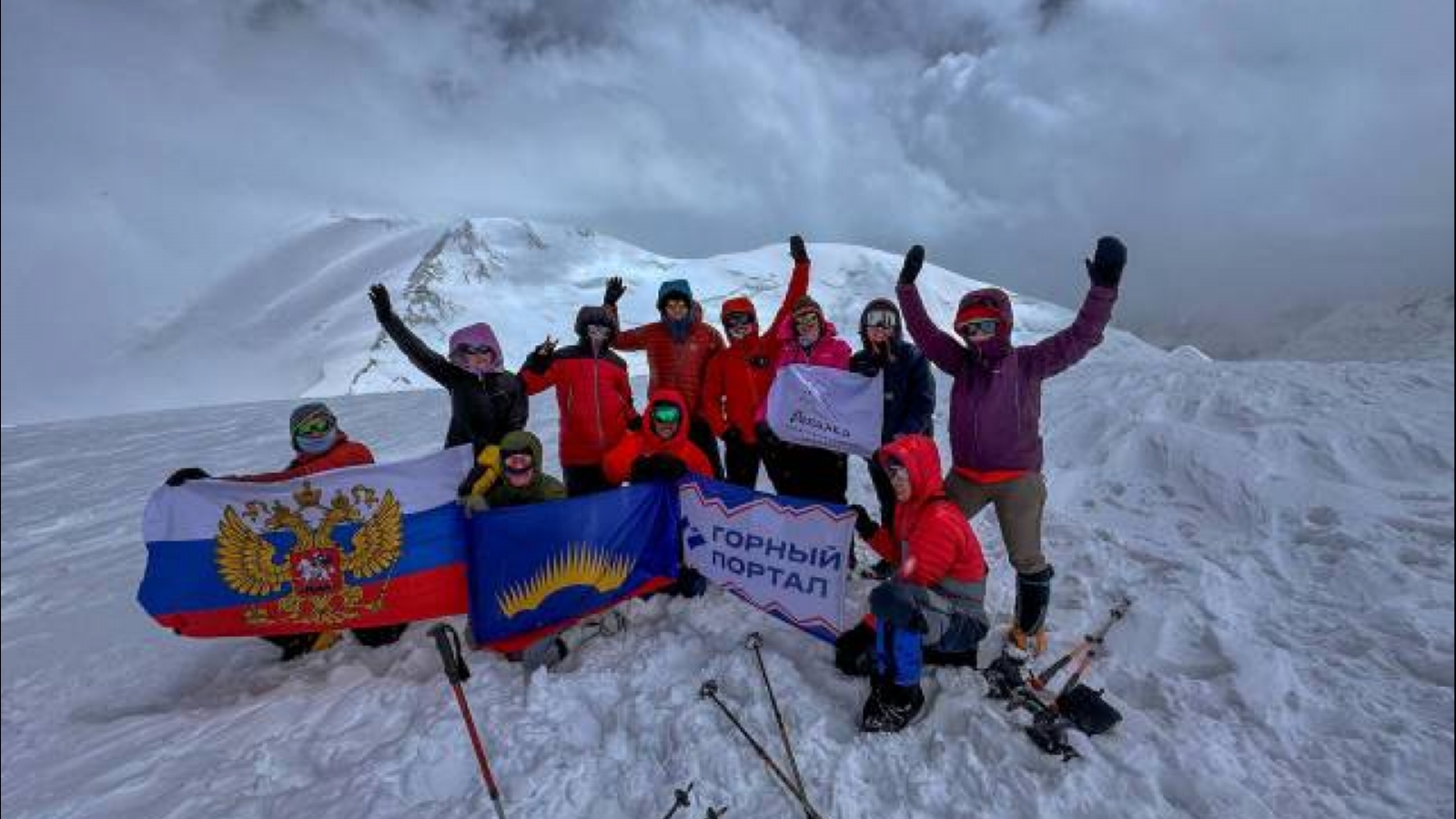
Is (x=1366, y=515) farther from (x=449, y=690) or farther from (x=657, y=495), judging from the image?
(x=449, y=690)

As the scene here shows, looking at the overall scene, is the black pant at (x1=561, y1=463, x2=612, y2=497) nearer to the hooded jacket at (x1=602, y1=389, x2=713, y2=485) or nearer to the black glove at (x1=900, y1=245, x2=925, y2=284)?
the hooded jacket at (x1=602, y1=389, x2=713, y2=485)

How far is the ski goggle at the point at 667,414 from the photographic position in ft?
19.4

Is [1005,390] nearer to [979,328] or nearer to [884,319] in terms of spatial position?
[979,328]

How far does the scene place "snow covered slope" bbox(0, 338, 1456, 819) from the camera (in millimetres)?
3918

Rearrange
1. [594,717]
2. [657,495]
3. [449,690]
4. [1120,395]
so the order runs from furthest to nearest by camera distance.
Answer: [1120,395] < [657,495] < [449,690] < [594,717]

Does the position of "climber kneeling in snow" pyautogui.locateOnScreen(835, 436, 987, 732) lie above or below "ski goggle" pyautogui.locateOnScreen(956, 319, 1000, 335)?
below

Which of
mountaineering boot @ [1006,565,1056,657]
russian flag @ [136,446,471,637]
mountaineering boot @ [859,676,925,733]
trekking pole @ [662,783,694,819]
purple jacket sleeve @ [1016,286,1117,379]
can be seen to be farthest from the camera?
russian flag @ [136,446,471,637]

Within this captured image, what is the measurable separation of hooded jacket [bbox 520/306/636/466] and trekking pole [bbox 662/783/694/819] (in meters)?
3.19

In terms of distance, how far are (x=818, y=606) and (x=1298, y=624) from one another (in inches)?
158

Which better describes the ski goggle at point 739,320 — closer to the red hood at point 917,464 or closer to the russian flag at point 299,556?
the red hood at point 917,464

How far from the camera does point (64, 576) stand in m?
9.97

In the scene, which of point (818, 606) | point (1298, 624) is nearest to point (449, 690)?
point (818, 606)

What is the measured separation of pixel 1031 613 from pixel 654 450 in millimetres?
3288

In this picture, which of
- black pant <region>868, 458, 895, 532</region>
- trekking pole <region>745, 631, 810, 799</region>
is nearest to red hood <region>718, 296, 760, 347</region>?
black pant <region>868, 458, 895, 532</region>
